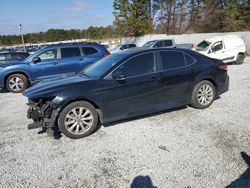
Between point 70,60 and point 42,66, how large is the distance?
1064 millimetres

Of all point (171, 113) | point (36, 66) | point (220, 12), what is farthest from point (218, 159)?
point (220, 12)

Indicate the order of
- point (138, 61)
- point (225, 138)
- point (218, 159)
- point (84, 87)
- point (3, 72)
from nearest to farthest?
point (218, 159), point (225, 138), point (84, 87), point (138, 61), point (3, 72)

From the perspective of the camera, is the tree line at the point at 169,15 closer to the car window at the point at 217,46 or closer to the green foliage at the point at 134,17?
the green foliage at the point at 134,17

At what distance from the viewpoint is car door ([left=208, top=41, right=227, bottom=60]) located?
11969 mm

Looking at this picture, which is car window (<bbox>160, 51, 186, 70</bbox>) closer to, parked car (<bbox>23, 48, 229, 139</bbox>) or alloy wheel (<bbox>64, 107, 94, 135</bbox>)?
parked car (<bbox>23, 48, 229, 139</bbox>)

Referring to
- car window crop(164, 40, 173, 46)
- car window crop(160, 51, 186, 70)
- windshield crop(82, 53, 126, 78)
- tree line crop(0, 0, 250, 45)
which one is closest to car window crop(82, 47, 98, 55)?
windshield crop(82, 53, 126, 78)

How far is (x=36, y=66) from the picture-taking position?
864 centimetres

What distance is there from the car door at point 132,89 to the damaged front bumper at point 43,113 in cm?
94

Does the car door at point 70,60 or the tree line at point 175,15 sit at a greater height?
the tree line at point 175,15

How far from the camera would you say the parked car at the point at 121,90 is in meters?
4.21

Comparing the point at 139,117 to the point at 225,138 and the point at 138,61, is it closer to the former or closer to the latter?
the point at 138,61

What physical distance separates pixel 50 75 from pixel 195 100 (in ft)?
18.4

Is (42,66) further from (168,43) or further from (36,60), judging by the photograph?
(168,43)

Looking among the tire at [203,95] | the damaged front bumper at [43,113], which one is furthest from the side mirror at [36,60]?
the tire at [203,95]
